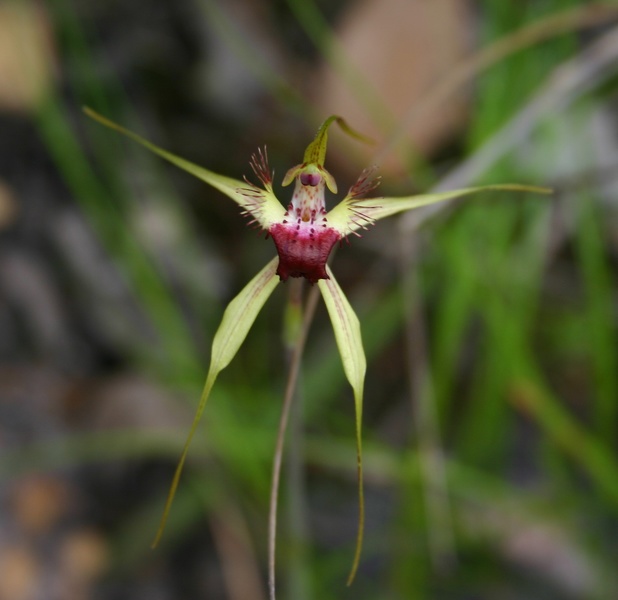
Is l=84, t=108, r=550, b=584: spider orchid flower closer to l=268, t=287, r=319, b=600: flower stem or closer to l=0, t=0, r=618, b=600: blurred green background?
l=268, t=287, r=319, b=600: flower stem

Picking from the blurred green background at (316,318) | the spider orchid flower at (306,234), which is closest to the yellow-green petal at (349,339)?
the spider orchid flower at (306,234)

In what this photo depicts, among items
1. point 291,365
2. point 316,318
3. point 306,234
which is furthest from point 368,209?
point 316,318

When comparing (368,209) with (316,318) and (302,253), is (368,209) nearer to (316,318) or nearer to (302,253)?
(302,253)

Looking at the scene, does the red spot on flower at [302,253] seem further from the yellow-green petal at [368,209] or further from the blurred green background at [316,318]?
the blurred green background at [316,318]

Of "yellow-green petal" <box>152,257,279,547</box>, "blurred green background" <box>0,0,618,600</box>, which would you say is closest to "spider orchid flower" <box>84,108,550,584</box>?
"yellow-green petal" <box>152,257,279,547</box>

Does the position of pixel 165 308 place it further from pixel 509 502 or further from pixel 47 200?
pixel 509 502

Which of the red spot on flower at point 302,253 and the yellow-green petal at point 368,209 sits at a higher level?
the yellow-green petal at point 368,209

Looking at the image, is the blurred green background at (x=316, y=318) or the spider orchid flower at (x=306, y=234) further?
the blurred green background at (x=316, y=318)
